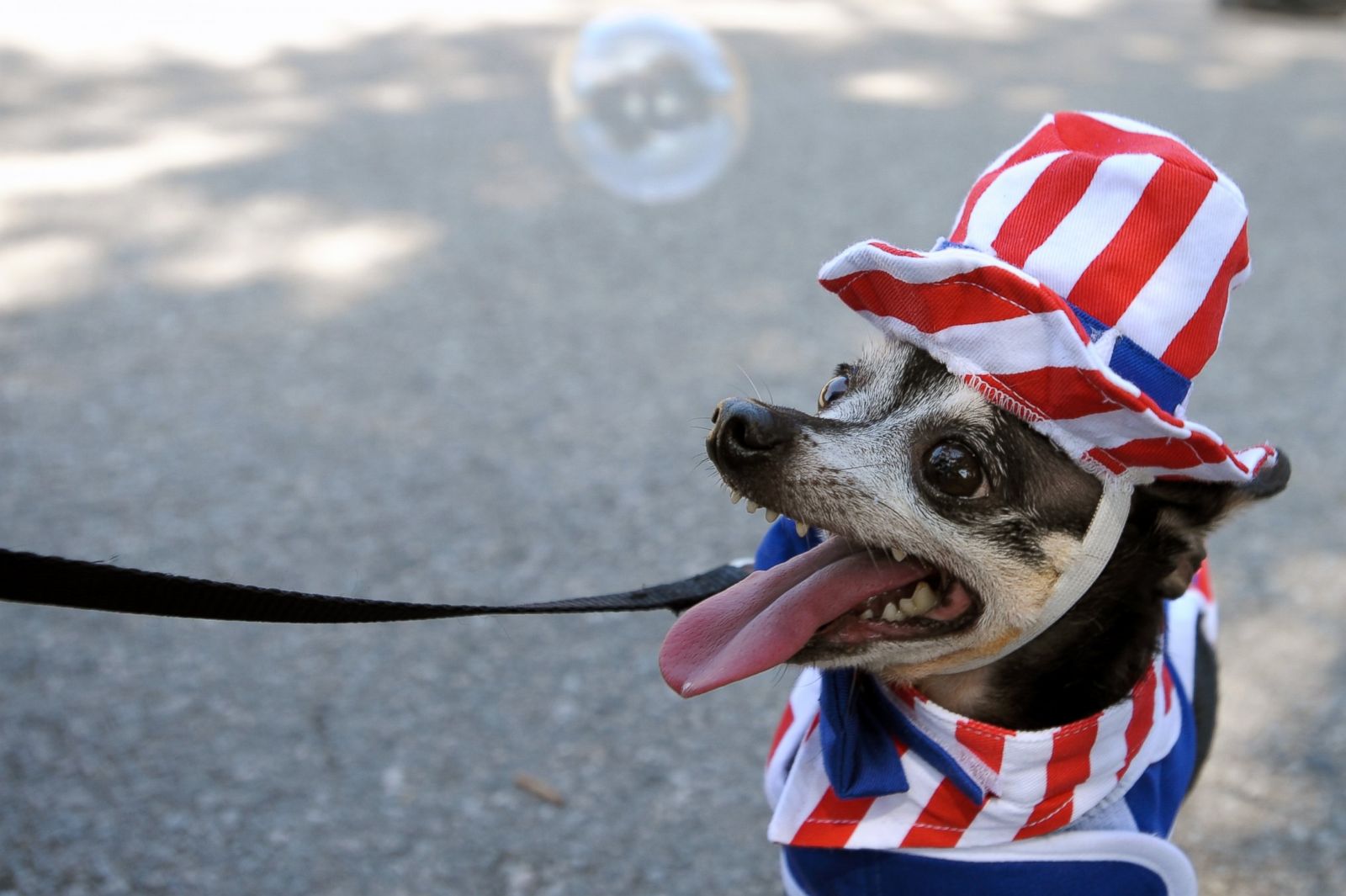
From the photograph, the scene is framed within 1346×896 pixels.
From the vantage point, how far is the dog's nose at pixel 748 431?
5.71ft

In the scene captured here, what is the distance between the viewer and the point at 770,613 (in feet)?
5.93

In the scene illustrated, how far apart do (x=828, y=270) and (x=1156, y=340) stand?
1.37 ft

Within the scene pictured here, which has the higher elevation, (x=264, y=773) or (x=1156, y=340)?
(x=1156, y=340)

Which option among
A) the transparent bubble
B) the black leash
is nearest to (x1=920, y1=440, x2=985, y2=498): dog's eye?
the black leash

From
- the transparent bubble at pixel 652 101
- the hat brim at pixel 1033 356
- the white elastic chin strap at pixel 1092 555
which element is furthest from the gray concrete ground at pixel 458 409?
the hat brim at pixel 1033 356

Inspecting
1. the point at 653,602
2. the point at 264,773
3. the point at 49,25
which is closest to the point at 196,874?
the point at 264,773

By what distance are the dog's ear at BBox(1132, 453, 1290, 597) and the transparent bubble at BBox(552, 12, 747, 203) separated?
286 centimetres

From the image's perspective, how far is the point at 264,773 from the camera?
2.83m

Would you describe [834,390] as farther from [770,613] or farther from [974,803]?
Result: [974,803]

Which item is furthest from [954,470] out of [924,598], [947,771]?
[947,771]

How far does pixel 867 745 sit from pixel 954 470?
44cm

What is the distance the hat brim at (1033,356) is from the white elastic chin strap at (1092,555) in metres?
0.03

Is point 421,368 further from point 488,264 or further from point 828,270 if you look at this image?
point 828,270

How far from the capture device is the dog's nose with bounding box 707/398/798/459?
5.71 ft
